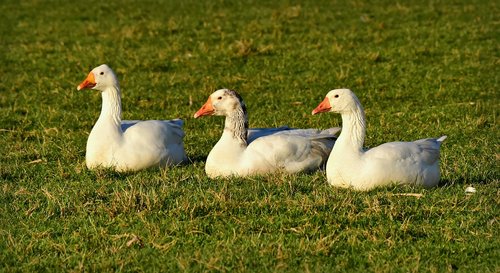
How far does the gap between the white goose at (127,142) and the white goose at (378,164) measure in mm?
2253

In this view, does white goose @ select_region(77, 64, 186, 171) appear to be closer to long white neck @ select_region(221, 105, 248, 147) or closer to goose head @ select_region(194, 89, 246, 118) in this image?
goose head @ select_region(194, 89, 246, 118)

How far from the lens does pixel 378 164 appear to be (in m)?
8.85

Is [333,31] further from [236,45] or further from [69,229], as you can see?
[69,229]

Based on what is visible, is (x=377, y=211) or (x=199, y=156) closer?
(x=377, y=211)

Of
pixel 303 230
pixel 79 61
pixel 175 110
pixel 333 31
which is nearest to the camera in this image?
pixel 303 230

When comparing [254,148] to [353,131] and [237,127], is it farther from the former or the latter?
[353,131]

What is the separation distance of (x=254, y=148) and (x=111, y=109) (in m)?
2.00

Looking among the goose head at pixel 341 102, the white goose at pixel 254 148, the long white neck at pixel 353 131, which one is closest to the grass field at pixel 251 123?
the white goose at pixel 254 148

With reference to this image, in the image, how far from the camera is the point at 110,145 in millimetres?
10430

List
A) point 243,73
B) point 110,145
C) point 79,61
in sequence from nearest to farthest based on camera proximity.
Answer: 1. point 110,145
2. point 243,73
3. point 79,61

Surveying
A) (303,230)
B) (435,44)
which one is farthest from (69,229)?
(435,44)

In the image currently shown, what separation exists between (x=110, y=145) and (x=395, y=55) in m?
8.74

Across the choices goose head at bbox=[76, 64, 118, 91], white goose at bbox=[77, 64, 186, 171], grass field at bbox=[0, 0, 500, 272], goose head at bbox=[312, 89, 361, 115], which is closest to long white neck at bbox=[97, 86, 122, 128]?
white goose at bbox=[77, 64, 186, 171]

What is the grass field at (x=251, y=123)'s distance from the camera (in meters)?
7.23
